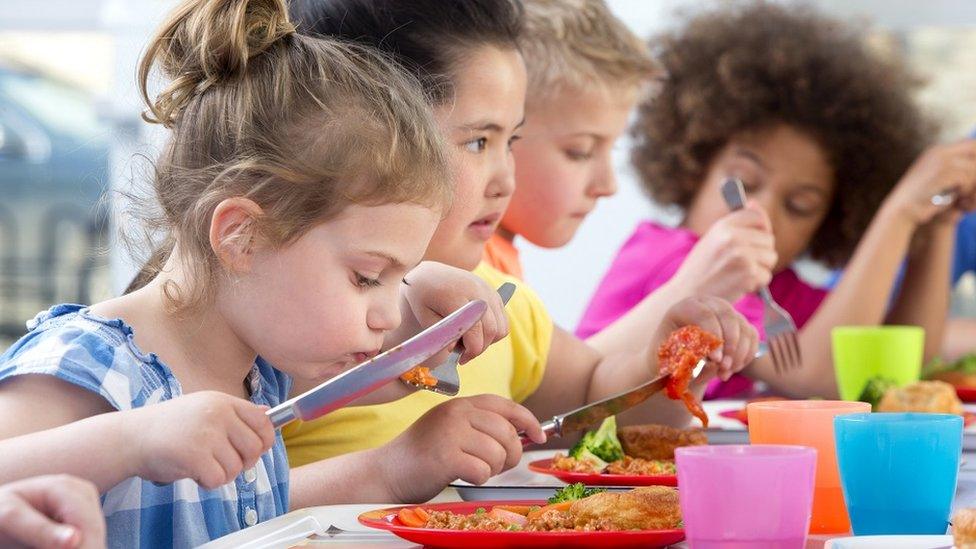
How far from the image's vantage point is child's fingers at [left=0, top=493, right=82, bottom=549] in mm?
700

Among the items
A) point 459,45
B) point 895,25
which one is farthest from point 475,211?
point 895,25

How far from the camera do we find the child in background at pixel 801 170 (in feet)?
8.83

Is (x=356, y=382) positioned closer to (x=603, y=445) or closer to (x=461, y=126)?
(x=603, y=445)

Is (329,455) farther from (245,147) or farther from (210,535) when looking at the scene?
(245,147)

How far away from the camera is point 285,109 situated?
1160 millimetres

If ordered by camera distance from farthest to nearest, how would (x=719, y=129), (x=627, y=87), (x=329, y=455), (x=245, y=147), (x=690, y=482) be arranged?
1. (x=719, y=129)
2. (x=627, y=87)
3. (x=329, y=455)
4. (x=245, y=147)
5. (x=690, y=482)

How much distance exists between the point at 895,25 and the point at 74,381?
11.7 ft

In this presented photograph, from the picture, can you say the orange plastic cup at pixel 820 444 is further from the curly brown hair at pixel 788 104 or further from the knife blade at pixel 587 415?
the curly brown hair at pixel 788 104

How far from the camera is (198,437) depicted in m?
0.87

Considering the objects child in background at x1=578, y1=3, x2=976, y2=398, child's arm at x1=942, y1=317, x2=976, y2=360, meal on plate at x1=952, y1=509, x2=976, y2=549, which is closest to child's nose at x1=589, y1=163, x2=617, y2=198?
child in background at x1=578, y1=3, x2=976, y2=398

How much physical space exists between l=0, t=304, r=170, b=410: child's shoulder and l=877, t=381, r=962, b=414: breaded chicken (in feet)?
3.40

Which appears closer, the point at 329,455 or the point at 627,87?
the point at 329,455

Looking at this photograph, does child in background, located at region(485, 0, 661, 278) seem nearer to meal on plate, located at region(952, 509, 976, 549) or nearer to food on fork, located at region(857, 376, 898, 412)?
food on fork, located at region(857, 376, 898, 412)

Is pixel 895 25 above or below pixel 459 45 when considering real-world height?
above
